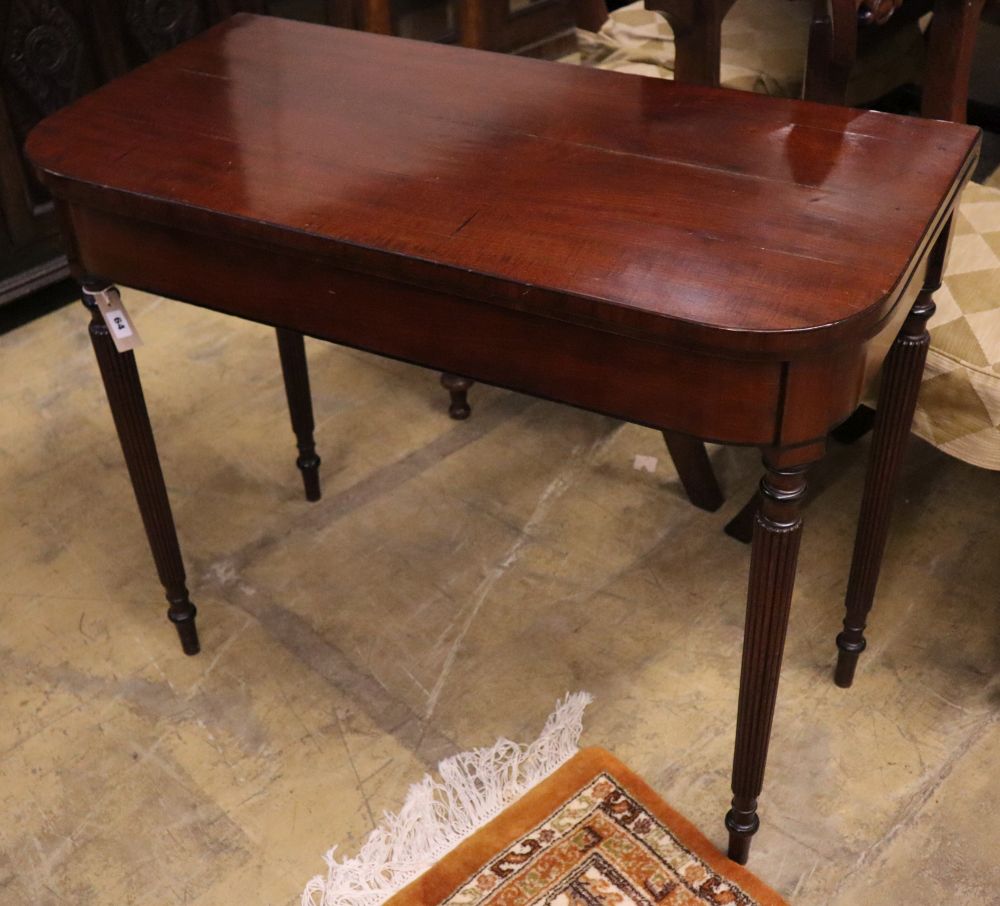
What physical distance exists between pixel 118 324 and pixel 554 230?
0.54m

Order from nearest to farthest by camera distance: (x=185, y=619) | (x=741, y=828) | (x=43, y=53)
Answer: (x=741, y=828) → (x=185, y=619) → (x=43, y=53)

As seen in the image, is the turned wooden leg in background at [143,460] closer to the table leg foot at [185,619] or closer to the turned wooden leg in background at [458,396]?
the table leg foot at [185,619]

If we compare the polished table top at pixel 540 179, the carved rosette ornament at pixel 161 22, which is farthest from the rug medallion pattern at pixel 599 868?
the carved rosette ornament at pixel 161 22

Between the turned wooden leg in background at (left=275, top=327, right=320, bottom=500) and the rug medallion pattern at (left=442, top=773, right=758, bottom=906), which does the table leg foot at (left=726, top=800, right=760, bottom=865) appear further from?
the turned wooden leg in background at (left=275, top=327, right=320, bottom=500)

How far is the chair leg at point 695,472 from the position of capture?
5.74ft

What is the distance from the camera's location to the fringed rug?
1309mm

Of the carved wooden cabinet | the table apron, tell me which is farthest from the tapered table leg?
the carved wooden cabinet

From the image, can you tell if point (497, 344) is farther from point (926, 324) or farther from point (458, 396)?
point (458, 396)

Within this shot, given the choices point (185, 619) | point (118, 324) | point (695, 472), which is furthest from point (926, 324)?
point (185, 619)

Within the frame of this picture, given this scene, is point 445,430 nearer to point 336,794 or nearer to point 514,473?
point 514,473

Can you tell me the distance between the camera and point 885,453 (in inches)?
53.6

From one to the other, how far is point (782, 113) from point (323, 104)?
493 mm

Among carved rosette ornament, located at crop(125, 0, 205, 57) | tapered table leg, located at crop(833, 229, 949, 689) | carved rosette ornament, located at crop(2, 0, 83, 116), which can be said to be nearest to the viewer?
tapered table leg, located at crop(833, 229, 949, 689)

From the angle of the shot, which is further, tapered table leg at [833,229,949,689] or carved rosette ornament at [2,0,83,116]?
carved rosette ornament at [2,0,83,116]
